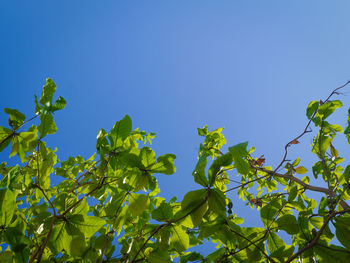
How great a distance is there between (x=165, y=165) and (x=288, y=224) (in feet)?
1.96

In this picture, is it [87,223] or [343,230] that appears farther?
[87,223]

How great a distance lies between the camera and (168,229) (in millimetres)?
942

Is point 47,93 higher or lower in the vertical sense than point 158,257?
higher

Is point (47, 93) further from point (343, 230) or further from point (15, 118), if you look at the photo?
point (343, 230)

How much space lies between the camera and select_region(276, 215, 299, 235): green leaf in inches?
37.0

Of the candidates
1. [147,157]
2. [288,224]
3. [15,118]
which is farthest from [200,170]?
[15,118]

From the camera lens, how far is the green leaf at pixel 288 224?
0.94 meters

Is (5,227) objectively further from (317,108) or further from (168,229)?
(317,108)

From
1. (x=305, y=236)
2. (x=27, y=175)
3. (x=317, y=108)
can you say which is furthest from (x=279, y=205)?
(x=27, y=175)

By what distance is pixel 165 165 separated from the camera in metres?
0.95

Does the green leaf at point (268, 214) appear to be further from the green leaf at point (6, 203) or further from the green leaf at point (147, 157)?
the green leaf at point (6, 203)

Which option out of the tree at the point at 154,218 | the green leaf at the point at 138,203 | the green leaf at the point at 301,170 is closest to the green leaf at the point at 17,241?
the tree at the point at 154,218

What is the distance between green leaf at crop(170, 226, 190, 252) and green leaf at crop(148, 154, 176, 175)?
0.25m

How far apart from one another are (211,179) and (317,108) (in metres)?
1.32
